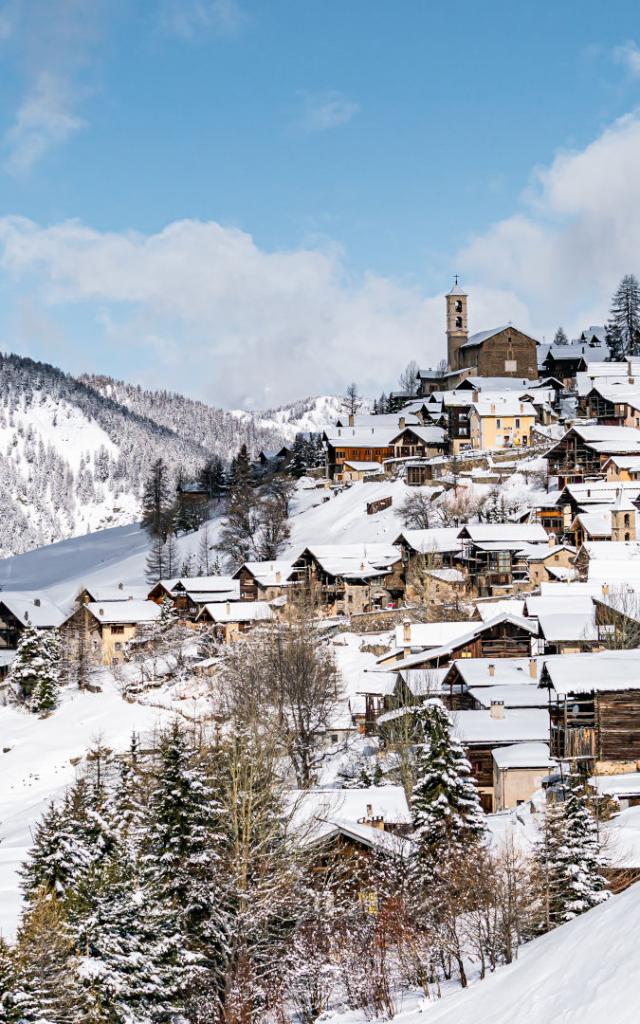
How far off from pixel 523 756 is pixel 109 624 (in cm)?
4816

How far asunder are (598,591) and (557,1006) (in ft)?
160

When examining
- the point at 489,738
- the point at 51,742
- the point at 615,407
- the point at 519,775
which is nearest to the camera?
the point at 519,775

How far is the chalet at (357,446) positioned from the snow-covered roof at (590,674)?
6990 centimetres

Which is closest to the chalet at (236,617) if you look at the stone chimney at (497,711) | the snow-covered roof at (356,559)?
the snow-covered roof at (356,559)

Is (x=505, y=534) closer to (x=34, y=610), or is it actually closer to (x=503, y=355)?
(x=34, y=610)

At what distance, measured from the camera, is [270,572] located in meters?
84.4

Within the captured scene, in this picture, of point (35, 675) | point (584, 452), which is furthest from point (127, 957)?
point (584, 452)

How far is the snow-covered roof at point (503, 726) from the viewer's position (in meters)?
43.6

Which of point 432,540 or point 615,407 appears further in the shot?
point 615,407

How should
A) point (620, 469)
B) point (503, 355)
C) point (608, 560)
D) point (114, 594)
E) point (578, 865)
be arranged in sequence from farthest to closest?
point (503, 355) → point (114, 594) → point (620, 469) → point (608, 560) → point (578, 865)

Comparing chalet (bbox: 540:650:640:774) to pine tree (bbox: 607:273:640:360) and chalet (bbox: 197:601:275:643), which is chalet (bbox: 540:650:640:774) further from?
pine tree (bbox: 607:273:640:360)

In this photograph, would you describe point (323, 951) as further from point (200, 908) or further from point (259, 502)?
point (259, 502)

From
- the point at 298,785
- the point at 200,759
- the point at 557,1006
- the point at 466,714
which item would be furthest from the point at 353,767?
the point at 557,1006

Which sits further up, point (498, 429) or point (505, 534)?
point (498, 429)
